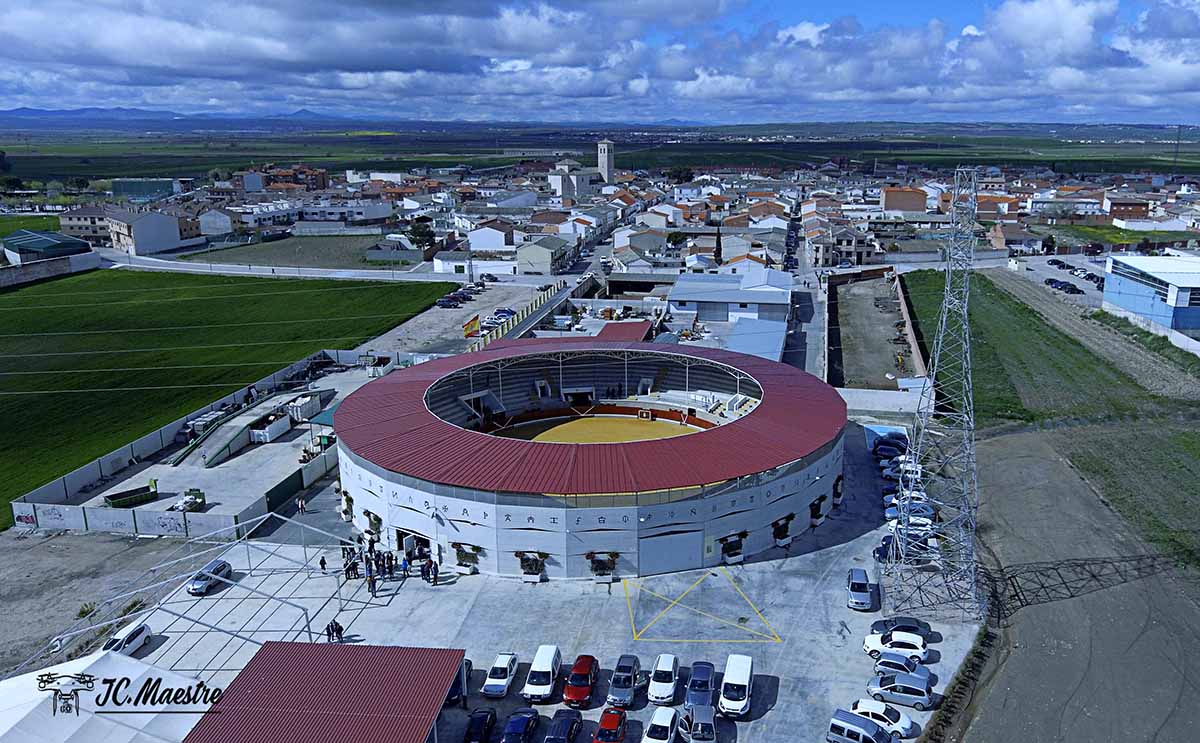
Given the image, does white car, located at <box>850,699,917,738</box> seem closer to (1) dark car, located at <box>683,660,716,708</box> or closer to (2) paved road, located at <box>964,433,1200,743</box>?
(2) paved road, located at <box>964,433,1200,743</box>

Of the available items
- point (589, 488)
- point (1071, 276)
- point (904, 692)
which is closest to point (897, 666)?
point (904, 692)

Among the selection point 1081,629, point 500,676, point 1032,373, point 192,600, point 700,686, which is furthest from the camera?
point 1032,373

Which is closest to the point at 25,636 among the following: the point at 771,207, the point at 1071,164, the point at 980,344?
the point at 980,344

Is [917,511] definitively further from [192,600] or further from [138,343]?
[138,343]

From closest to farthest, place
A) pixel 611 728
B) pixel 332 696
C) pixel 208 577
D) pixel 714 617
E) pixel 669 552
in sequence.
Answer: pixel 332 696 < pixel 611 728 < pixel 714 617 < pixel 208 577 < pixel 669 552

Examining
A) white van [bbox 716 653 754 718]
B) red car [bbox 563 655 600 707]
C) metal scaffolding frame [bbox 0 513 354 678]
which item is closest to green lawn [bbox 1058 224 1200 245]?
white van [bbox 716 653 754 718]

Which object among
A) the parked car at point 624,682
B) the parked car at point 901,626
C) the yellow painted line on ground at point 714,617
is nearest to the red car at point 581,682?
the parked car at point 624,682

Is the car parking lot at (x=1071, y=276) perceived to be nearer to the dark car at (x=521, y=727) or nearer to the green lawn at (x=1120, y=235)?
the green lawn at (x=1120, y=235)
